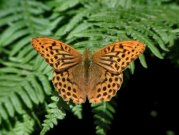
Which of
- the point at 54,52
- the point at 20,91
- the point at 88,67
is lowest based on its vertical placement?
the point at 20,91

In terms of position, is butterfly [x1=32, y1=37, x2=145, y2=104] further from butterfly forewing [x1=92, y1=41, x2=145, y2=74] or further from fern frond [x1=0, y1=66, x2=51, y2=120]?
fern frond [x1=0, y1=66, x2=51, y2=120]

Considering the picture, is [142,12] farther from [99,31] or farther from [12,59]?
[12,59]

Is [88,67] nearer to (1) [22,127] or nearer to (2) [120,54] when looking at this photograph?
(2) [120,54]

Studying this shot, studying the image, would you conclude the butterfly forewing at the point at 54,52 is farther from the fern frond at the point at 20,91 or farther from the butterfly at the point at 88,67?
the fern frond at the point at 20,91

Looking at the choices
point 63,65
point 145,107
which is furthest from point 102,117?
point 145,107

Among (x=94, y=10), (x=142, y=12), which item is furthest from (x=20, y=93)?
(x=142, y=12)

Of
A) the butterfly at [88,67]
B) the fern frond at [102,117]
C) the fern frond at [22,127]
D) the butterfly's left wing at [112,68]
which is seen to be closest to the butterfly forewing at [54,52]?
the butterfly at [88,67]
